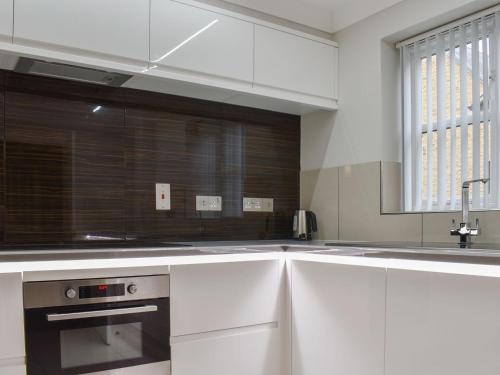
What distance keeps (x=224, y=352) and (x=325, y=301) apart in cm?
48

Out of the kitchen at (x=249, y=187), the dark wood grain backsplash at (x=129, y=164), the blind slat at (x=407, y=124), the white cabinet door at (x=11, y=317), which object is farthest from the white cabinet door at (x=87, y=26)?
the blind slat at (x=407, y=124)

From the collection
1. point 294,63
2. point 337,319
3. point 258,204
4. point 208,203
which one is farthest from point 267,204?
point 337,319

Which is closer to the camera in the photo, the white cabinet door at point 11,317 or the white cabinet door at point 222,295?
the white cabinet door at point 11,317

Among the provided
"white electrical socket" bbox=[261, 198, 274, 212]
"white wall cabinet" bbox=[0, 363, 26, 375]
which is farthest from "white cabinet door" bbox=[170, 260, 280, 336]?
"white electrical socket" bbox=[261, 198, 274, 212]

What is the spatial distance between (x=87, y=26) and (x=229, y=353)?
1.52m

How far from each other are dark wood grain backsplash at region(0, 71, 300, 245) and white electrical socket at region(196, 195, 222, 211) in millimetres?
30

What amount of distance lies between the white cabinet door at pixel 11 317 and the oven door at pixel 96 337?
28 millimetres

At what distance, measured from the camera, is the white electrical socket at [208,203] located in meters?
2.65

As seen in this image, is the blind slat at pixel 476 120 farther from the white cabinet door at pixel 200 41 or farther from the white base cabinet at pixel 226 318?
the white cabinet door at pixel 200 41

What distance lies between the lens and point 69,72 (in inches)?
84.3

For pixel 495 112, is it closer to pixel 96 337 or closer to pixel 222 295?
pixel 222 295

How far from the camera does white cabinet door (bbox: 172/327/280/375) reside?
1.91 meters

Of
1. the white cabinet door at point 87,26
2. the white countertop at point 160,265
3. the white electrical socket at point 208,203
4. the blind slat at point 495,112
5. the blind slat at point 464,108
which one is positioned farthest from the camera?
the white electrical socket at point 208,203

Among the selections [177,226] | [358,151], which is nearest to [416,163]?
[358,151]
